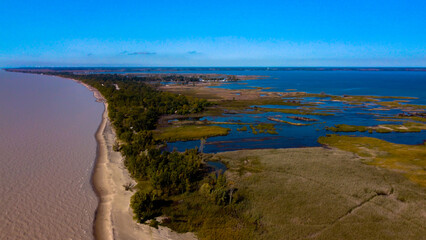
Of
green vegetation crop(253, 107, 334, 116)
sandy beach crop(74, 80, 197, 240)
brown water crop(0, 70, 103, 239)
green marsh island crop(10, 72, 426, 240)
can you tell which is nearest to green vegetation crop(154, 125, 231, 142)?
green marsh island crop(10, 72, 426, 240)

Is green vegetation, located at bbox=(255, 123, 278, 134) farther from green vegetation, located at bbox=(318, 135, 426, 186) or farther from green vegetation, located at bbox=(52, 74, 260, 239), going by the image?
green vegetation, located at bbox=(52, 74, 260, 239)

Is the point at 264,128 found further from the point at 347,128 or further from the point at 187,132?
the point at 347,128

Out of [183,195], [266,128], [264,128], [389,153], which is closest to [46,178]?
[183,195]

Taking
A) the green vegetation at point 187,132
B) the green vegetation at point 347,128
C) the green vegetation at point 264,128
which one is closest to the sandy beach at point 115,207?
the green vegetation at point 187,132

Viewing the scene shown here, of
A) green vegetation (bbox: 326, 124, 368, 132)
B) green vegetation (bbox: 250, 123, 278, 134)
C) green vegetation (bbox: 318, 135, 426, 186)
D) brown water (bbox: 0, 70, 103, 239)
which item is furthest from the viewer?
green vegetation (bbox: 326, 124, 368, 132)

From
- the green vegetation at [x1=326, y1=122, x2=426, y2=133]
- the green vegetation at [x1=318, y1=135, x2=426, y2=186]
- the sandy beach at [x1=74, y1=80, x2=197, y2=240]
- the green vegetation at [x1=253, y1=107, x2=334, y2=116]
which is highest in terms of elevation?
the green vegetation at [x1=253, y1=107, x2=334, y2=116]

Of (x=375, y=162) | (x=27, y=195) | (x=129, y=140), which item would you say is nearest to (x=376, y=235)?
(x=375, y=162)
